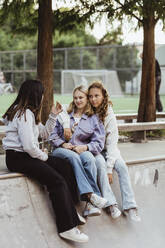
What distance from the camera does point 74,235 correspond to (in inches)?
183

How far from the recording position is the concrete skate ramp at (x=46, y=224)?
457cm

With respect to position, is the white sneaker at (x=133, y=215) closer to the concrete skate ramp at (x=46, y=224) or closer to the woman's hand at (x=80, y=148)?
the concrete skate ramp at (x=46, y=224)

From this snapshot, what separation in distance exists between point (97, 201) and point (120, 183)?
607 mm

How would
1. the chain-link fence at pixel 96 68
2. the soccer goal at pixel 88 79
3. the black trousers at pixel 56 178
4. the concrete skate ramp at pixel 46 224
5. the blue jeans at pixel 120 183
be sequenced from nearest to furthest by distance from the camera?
the concrete skate ramp at pixel 46 224
the black trousers at pixel 56 178
the blue jeans at pixel 120 183
the chain-link fence at pixel 96 68
the soccer goal at pixel 88 79

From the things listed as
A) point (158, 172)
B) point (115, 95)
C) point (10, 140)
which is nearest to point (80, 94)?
point (10, 140)

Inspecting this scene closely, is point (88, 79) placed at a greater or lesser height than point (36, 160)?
greater

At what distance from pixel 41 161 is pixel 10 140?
16.7 inches

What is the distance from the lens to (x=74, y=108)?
→ 5.86 metres

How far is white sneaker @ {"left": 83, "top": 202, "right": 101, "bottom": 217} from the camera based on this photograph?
5031 mm

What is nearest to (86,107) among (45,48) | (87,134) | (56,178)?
(87,134)

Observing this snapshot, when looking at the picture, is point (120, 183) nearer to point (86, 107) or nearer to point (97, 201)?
point (97, 201)

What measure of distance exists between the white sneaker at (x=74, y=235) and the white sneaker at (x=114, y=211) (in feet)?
2.15

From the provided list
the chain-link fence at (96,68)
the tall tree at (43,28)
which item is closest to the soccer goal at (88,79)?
the chain-link fence at (96,68)

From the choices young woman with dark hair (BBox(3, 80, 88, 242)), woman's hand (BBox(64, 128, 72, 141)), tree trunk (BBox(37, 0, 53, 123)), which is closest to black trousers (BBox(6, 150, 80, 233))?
young woman with dark hair (BBox(3, 80, 88, 242))
